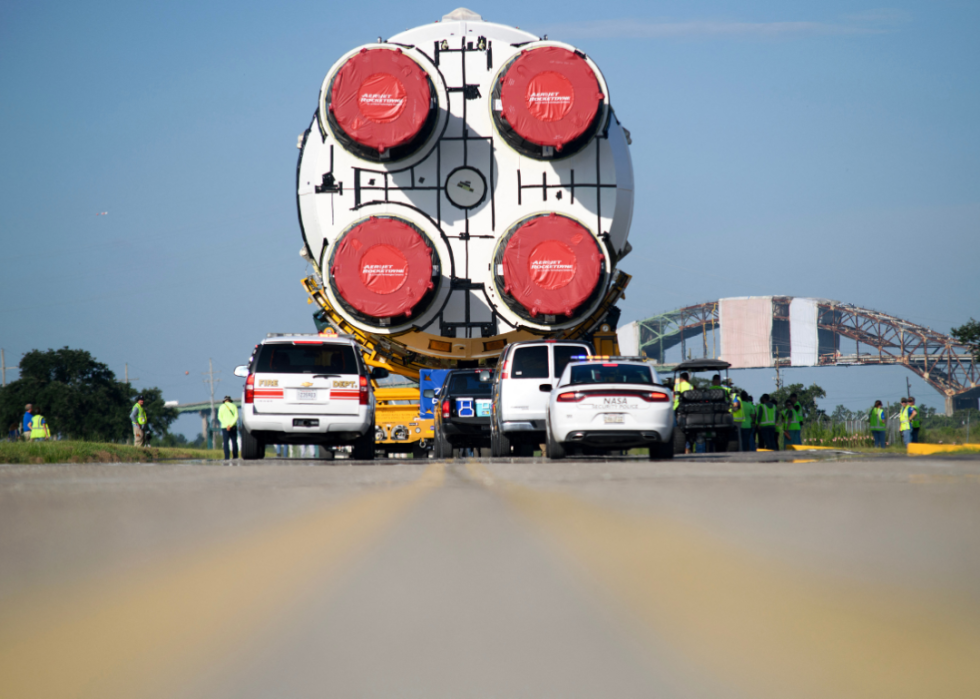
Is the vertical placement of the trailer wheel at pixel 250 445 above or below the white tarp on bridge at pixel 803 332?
below

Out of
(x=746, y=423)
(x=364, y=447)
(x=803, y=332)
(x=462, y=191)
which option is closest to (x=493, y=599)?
(x=364, y=447)

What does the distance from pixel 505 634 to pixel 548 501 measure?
4.50 metres

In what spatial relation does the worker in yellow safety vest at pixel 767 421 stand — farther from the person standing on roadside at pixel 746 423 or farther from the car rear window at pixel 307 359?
the car rear window at pixel 307 359

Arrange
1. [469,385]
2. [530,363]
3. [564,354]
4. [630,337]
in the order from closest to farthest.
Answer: [530,363] → [564,354] → [469,385] → [630,337]

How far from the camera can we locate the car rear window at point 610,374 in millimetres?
16609

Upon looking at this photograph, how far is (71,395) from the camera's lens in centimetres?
6875

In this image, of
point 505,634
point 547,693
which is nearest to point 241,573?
point 505,634

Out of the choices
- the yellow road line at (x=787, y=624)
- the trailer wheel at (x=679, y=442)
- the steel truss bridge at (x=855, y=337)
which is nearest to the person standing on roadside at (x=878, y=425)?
the trailer wheel at (x=679, y=442)

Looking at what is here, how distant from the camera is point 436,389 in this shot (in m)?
22.0

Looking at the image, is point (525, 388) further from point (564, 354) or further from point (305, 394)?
point (305, 394)

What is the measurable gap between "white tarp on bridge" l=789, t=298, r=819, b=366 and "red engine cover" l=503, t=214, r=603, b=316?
521 ft

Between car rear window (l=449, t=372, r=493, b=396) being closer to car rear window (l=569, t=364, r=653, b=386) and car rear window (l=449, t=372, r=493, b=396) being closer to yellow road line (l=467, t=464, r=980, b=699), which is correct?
car rear window (l=569, t=364, r=653, b=386)

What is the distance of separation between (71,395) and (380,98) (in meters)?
54.2

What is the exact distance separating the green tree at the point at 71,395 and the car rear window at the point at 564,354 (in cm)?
5377
